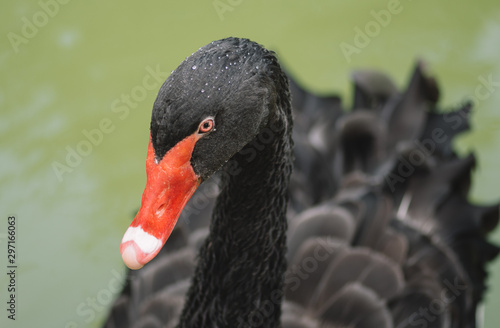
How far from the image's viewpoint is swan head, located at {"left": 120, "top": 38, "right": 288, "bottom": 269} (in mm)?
1447

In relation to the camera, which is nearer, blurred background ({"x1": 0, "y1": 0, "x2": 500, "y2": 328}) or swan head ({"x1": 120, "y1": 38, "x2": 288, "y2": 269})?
swan head ({"x1": 120, "y1": 38, "x2": 288, "y2": 269})

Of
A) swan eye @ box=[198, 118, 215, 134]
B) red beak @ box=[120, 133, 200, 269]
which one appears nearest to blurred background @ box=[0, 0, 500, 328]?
red beak @ box=[120, 133, 200, 269]

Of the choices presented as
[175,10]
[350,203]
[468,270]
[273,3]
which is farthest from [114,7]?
[468,270]

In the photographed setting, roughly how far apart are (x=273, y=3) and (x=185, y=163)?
10.9 ft

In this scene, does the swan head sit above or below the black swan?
above

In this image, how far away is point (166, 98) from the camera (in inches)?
57.1

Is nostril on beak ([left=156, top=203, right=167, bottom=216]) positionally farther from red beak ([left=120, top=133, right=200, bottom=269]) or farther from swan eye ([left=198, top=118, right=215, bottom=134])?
swan eye ([left=198, top=118, right=215, bottom=134])

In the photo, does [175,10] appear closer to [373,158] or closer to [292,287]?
[373,158]

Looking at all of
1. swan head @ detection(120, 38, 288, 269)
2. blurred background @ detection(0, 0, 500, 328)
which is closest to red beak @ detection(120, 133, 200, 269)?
swan head @ detection(120, 38, 288, 269)

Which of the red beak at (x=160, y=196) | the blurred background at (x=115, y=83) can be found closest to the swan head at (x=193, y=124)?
the red beak at (x=160, y=196)

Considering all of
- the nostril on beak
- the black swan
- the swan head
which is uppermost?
the swan head

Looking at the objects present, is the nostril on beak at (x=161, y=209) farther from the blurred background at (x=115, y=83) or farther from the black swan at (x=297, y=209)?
the blurred background at (x=115, y=83)

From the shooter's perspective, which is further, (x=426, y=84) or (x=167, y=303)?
(x=426, y=84)

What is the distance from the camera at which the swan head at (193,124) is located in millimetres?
1447
